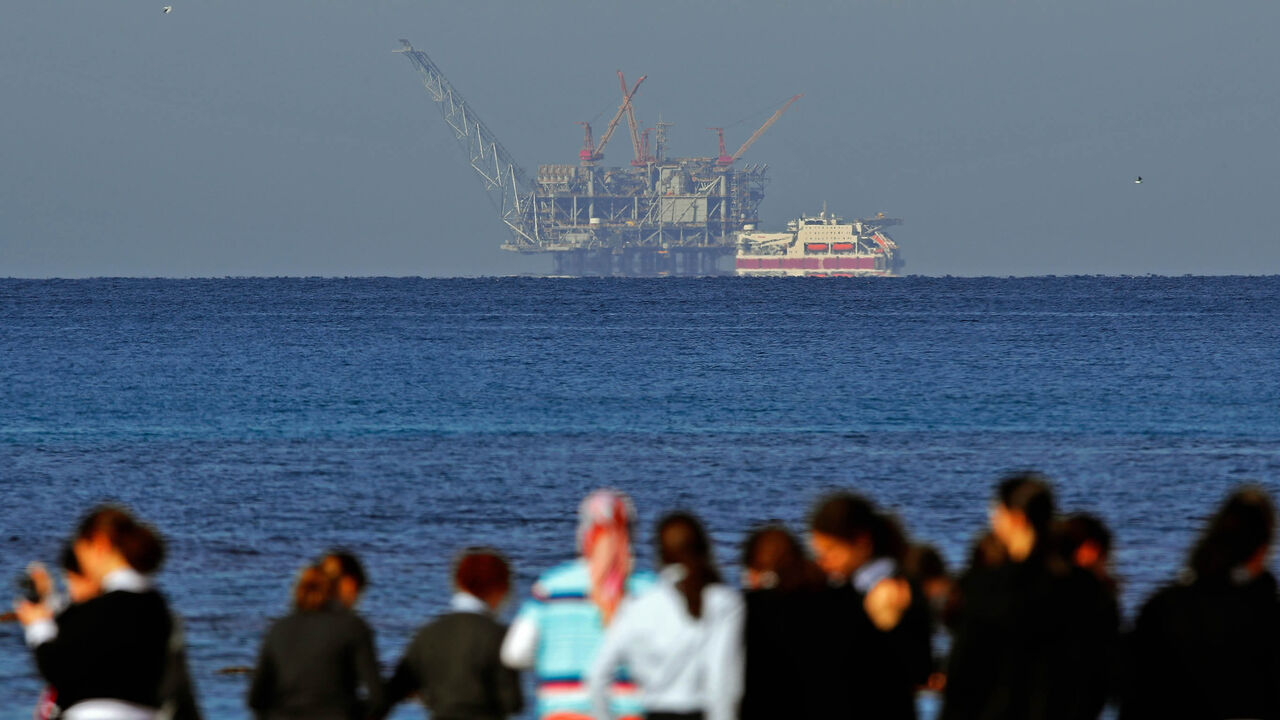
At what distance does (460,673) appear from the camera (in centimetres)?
620

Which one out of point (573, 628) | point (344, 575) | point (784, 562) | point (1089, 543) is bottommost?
point (573, 628)

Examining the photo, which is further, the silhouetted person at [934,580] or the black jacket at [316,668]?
the silhouetted person at [934,580]

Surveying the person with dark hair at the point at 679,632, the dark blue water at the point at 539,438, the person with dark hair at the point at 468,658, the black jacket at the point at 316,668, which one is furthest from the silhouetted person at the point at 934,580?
the dark blue water at the point at 539,438

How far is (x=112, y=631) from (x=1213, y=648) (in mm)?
3583

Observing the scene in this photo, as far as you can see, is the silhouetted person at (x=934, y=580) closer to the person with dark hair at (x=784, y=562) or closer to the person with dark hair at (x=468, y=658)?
the person with dark hair at (x=784, y=562)

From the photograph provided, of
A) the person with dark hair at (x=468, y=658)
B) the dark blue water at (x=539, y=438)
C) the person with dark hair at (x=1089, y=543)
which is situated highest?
the person with dark hair at (x=1089, y=543)

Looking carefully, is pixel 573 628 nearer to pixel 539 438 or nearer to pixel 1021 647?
pixel 1021 647

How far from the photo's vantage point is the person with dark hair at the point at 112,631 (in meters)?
5.31

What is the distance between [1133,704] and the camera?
552 cm

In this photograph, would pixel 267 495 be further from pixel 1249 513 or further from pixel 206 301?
pixel 206 301

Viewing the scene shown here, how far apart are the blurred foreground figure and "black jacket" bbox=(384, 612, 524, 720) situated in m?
0.09

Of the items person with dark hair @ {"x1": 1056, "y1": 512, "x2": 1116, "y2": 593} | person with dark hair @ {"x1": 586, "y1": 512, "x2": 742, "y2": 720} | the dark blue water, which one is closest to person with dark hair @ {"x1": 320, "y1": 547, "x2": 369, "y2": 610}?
person with dark hair @ {"x1": 586, "y1": 512, "x2": 742, "y2": 720}

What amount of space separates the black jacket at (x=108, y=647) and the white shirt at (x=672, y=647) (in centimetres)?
145

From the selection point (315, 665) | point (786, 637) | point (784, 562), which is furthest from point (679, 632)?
point (315, 665)
